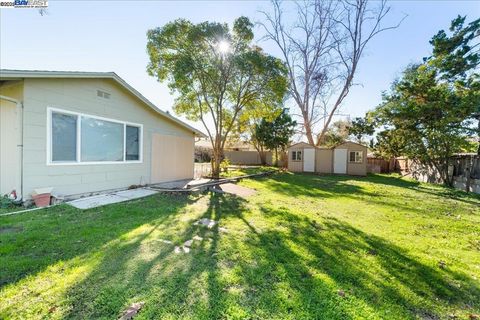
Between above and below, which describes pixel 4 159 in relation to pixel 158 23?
below

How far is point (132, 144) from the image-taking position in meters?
8.01

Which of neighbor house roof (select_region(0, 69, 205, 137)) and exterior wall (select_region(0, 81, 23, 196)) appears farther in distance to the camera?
exterior wall (select_region(0, 81, 23, 196))

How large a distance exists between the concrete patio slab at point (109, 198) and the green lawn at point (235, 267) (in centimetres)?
39

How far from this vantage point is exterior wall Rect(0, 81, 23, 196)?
523cm

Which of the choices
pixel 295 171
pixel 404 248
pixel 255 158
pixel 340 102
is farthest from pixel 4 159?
pixel 255 158

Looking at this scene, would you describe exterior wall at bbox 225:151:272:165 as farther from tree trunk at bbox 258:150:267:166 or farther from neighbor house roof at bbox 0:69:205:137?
neighbor house roof at bbox 0:69:205:137

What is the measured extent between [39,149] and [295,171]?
17202mm

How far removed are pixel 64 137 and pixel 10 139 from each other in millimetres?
1025

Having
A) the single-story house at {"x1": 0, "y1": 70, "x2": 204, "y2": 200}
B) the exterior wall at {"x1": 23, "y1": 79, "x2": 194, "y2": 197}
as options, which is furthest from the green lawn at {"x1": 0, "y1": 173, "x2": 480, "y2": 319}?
the single-story house at {"x1": 0, "y1": 70, "x2": 204, "y2": 200}

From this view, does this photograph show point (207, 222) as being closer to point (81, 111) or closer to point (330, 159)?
point (81, 111)

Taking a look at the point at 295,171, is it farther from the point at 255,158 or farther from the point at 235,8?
the point at 235,8

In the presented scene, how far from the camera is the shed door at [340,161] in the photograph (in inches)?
718

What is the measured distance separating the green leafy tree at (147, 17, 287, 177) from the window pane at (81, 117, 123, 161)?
384 cm

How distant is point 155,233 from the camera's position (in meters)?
4.04
